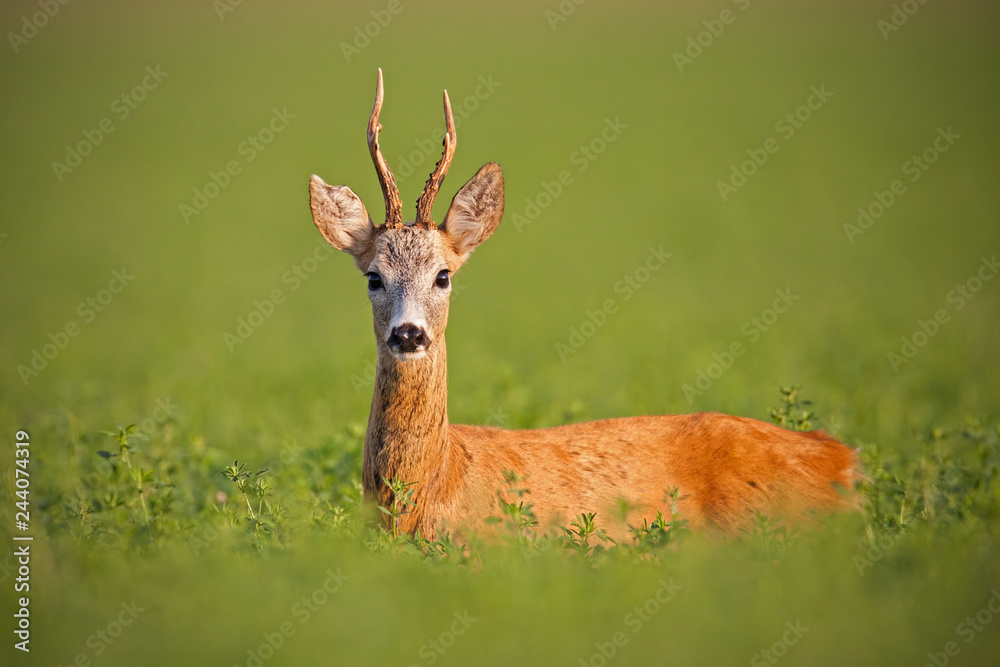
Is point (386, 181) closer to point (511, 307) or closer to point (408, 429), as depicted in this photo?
point (408, 429)

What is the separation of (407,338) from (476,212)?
4.73 ft

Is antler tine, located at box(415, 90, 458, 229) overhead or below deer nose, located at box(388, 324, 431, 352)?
overhead

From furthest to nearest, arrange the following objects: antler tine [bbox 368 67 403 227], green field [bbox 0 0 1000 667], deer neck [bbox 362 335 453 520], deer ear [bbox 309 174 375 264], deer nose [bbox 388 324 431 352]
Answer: deer ear [bbox 309 174 375 264]
antler tine [bbox 368 67 403 227]
deer neck [bbox 362 335 453 520]
deer nose [bbox 388 324 431 352]
green field [bbox 0 0 1000 667]

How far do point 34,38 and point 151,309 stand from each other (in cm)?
3142

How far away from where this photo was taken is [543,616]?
4.92 m

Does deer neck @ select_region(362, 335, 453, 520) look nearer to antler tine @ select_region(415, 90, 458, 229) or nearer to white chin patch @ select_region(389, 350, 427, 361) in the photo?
white chin patch @ select_region(389, 350, 427, 361)

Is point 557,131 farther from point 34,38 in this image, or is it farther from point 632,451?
point 632,451

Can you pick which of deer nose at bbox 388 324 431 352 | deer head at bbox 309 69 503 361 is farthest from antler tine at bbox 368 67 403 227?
deer nose at bbox 388 324 431 352

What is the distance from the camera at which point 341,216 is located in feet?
23.8

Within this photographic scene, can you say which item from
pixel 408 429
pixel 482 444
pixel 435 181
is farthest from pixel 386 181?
pixel 482 444

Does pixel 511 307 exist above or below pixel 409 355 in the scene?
above

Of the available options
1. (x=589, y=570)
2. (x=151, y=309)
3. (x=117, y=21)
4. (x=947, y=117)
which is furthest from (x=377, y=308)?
(x=117, y=21)

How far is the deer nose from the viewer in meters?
6.31

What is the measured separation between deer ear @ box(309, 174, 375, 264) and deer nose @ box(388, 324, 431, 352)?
3.41 feet
